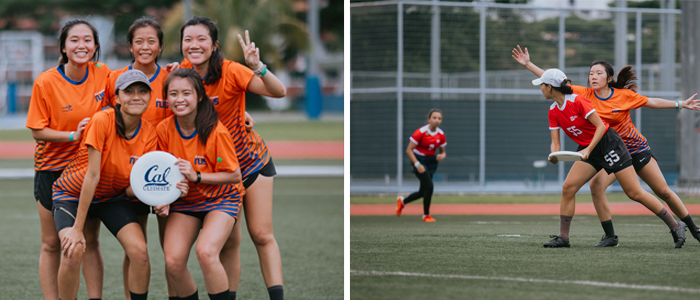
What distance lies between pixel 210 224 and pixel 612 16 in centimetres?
1279

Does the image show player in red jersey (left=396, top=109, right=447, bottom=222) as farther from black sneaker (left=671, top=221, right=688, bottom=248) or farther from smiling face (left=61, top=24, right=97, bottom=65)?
smiling face (left=61, top=24, right=97, bottom=65)

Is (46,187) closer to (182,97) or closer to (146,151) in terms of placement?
(146,151)

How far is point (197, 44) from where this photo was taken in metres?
4.27

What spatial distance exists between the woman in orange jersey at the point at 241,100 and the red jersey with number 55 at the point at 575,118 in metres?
2.58

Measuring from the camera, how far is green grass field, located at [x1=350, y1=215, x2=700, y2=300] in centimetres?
427

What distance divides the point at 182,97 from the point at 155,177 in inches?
18.2

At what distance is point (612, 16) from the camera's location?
14.9m

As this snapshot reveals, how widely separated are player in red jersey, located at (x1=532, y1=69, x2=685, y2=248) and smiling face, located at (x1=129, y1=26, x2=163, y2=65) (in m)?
3.04

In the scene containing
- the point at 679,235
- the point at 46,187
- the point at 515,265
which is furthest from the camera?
the point at 679,235

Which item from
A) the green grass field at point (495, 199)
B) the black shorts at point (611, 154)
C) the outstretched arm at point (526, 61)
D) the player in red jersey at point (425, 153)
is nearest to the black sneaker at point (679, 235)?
the black shorts at point (611, 154)

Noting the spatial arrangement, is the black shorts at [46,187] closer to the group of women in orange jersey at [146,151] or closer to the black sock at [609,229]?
the group of women in orange jersey at [146,151]

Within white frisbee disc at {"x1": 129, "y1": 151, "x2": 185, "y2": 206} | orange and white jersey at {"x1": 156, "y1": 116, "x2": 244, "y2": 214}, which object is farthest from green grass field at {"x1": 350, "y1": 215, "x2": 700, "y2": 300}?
white frisbee disc at {"x1": 129, "y1": 151, "x2": 185, "y2": 206}

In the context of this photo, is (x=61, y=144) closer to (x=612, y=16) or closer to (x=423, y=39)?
(x=423, y=39)

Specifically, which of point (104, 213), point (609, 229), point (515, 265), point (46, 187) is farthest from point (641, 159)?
point (46, 187)
